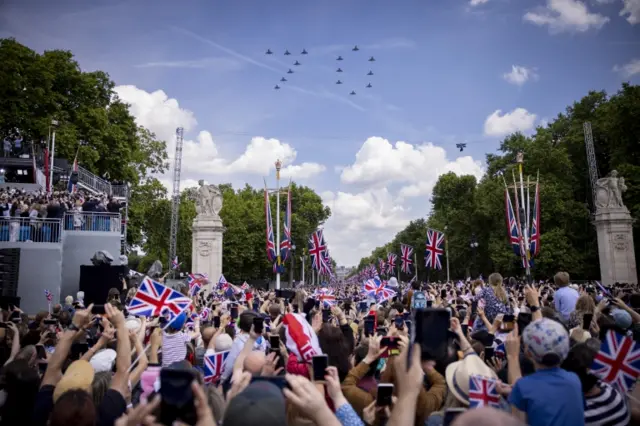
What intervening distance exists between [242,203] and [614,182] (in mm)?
49253

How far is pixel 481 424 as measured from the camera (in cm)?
186

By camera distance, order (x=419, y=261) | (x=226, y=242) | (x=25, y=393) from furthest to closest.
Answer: (x=419, y=261) < (x=226, y=242) < (x=25, y=393)

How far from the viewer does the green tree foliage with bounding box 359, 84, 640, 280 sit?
135 feet

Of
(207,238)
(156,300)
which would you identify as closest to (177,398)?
(156,300)

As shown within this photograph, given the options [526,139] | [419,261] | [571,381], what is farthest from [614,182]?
[419,261]

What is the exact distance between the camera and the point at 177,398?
8.11ft

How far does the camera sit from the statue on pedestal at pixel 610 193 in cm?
3152

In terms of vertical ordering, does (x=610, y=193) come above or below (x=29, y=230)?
above

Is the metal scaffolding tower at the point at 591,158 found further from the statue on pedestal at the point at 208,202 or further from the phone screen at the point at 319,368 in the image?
the phone screen at the point at 319,368

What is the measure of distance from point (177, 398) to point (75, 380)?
185cm

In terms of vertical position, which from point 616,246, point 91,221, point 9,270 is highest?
point 91,221

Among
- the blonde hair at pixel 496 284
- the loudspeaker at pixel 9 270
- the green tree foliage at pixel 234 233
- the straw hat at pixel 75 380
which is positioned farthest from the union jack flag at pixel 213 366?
the green tree foliage at pixel 234 233

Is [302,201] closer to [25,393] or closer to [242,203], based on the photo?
[242,203]

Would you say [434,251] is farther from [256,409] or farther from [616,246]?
[256,409]
